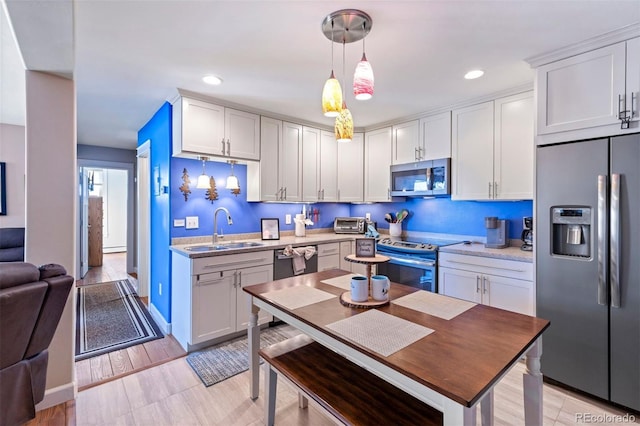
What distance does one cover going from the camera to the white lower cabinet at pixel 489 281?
2.46m

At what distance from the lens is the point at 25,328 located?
112cm

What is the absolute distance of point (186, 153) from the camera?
2.85m

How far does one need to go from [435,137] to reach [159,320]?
3756mm

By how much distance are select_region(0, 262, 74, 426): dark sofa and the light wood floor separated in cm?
80

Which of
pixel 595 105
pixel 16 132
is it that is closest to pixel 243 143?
pixel 595 105

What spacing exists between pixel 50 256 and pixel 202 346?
1398mm

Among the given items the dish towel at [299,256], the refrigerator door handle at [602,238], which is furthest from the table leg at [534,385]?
the dish towel at [299,256]

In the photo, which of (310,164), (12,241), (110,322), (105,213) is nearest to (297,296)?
(310,164)

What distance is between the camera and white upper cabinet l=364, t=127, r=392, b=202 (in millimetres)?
3871

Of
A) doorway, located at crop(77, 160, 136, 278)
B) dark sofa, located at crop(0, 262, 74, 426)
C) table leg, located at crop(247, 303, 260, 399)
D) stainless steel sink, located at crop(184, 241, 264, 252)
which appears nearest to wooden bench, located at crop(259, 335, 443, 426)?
table leg, located at crop(247, 303, 260, 399)

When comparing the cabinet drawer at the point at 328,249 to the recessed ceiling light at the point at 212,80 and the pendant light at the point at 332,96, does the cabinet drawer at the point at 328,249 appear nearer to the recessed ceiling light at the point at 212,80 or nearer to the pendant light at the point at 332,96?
the recessed ceiling light at the point at 212,80

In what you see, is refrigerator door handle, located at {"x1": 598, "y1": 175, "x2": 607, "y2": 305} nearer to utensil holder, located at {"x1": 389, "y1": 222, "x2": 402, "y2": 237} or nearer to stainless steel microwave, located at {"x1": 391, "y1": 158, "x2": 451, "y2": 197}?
stainless steel microwave, located at {"x1": 391, "y1": 158, "x2": 451, "y2": 197}

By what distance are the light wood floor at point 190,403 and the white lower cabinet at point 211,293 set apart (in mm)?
367

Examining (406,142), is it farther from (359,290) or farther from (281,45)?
(359,290)
